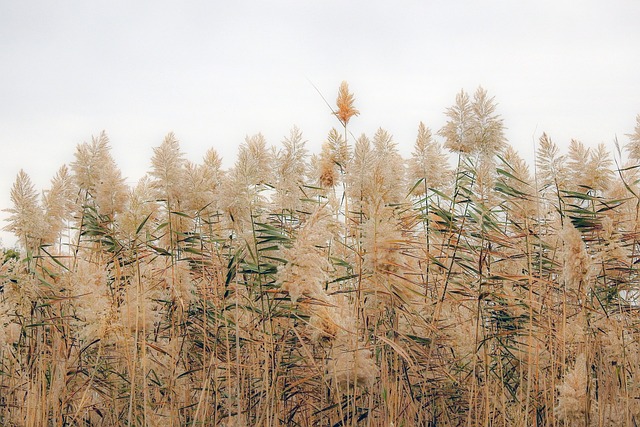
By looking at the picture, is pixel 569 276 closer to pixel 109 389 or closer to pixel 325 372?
pixel 325 372

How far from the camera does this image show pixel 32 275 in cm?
393

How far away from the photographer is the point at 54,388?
357 centimetres

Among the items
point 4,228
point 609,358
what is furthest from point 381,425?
point 4,228

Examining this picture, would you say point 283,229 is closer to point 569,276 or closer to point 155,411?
point 155,411

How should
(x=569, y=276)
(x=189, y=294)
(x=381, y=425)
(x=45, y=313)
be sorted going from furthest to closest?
(x=45, y=313) → (x=189, y=294) → (x=381, y=425) → (x=569, y=276)

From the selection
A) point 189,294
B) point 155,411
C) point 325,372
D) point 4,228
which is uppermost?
point 4,228

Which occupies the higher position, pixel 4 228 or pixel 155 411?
pixel 4 228

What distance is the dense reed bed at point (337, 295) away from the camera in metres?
2.98

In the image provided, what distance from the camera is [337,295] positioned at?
3.15m

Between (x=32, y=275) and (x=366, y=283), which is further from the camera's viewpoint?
(x=32, y=275)

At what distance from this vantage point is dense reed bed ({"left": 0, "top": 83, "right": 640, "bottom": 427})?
9.78ft

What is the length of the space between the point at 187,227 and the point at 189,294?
41 cm

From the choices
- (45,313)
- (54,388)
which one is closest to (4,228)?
(45,313)

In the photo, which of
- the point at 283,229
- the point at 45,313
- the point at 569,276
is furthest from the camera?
the point at 45,313
